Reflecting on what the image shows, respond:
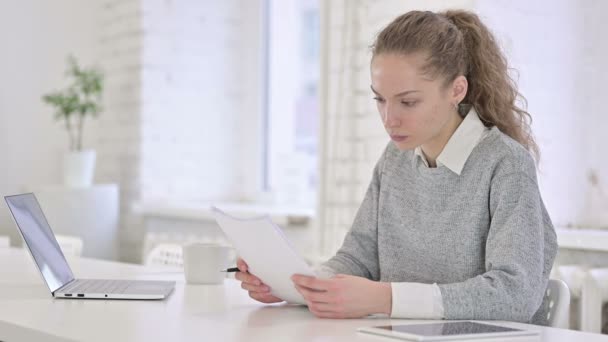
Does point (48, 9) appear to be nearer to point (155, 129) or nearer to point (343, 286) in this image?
point (155, 129)

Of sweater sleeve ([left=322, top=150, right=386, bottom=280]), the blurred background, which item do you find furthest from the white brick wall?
sweater sleeve ([left=322, top=150, right=386, bottom=280])

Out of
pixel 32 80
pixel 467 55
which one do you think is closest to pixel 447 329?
pixel 467 55

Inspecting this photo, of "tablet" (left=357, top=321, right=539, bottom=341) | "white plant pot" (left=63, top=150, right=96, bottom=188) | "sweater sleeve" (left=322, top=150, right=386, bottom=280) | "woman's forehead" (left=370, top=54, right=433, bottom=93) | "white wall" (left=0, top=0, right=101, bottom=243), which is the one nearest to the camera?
"tablet" (left=357, top=321, right=539, bottom=341)

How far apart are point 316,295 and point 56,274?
61cm

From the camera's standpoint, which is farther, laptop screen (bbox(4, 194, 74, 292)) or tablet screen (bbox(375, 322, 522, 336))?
laptop screen (bbox(4, 194, 74, 292))

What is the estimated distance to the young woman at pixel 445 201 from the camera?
1.51m

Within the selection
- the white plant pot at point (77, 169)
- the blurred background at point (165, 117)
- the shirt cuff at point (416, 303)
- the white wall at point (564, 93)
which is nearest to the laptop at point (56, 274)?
the shirt cuff at point (416, 303)

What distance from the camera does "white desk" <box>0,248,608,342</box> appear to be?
4.41ft

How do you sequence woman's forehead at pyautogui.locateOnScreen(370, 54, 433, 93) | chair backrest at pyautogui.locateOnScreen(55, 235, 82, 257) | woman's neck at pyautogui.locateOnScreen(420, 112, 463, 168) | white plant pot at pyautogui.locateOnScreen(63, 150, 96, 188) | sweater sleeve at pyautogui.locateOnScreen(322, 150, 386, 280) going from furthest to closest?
1. white plant pot at pyautogui.locateOnScreen(63, 150, 96, 188)
2. chair backrest at pyautogui.locateOnScreen(55, 235, 82, 257)
3. sweater sleeve at pyautogui.locateOnScreen(322, 150, 386, 280)
4. woman's neck at pyautogui.locateOnScreen(420, 112, 463, 168)
5. woman's forehead at pyautogui.locateOnScreen(370, 54, 433, 93)

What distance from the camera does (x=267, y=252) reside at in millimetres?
1535

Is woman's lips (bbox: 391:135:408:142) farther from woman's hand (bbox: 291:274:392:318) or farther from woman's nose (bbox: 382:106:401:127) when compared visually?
woman's hand (bbox: 291:274:392:318)

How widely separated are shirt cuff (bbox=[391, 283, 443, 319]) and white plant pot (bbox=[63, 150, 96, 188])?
278 cm

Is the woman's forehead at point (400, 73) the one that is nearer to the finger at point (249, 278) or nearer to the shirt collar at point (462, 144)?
the shirt collar at point (462, 144)

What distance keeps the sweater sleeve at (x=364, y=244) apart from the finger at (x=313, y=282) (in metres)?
0.38
